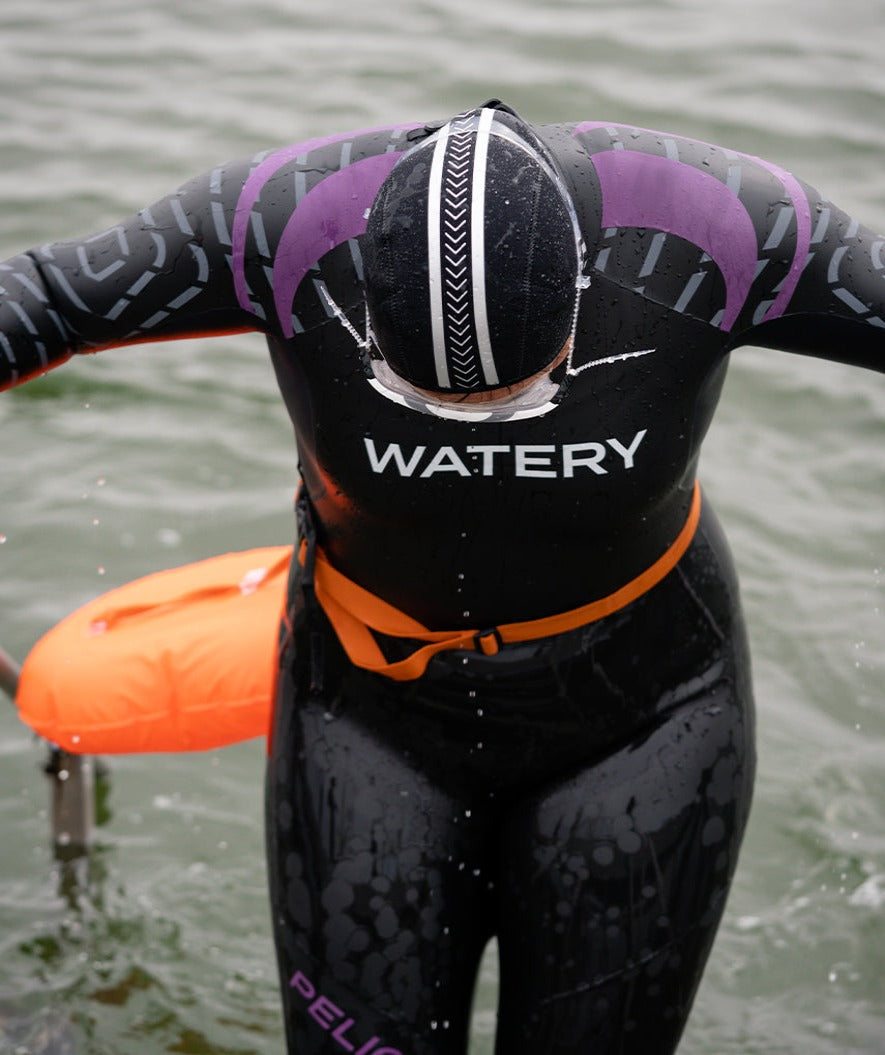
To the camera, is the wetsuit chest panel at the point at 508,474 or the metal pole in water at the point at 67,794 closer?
the wetsuit chest panel at the point at 508,474

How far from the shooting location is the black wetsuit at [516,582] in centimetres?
228

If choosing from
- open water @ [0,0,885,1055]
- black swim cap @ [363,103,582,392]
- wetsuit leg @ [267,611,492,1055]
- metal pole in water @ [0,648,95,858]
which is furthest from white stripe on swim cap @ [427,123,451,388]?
open water @ [0,0,885,1055]

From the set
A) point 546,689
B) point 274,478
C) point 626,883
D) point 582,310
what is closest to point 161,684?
point 546,689

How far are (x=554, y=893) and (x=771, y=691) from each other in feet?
8.38

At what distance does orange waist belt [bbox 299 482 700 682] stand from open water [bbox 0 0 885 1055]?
1585 millimetres

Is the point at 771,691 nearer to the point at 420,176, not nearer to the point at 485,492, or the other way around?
the point at 485,492

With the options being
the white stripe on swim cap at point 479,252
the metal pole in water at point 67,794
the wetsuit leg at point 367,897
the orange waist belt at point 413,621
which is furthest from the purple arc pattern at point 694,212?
the metal pole in water at point 67,794

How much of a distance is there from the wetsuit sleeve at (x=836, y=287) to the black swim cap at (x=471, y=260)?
0.43 m

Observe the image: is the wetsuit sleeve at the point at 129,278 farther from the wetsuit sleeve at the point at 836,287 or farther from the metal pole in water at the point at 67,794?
the metal pole in water at the point at 67,794

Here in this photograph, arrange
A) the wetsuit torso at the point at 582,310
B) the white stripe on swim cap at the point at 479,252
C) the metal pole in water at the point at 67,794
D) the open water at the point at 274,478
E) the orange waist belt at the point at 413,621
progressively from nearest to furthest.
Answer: the white stripe on swim cap at the point at 479,252, the wetsuit torso at the point at 582,310, the orange waist belt at the point at 413,621, the metal pole in water at the point at 67,794, the open water at the point at 274,478

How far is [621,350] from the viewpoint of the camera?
7.43 feet

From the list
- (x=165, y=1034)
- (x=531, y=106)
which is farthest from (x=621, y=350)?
(x=531, y=106)

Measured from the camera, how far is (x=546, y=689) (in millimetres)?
2529

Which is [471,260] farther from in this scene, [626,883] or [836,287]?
[626,883]
